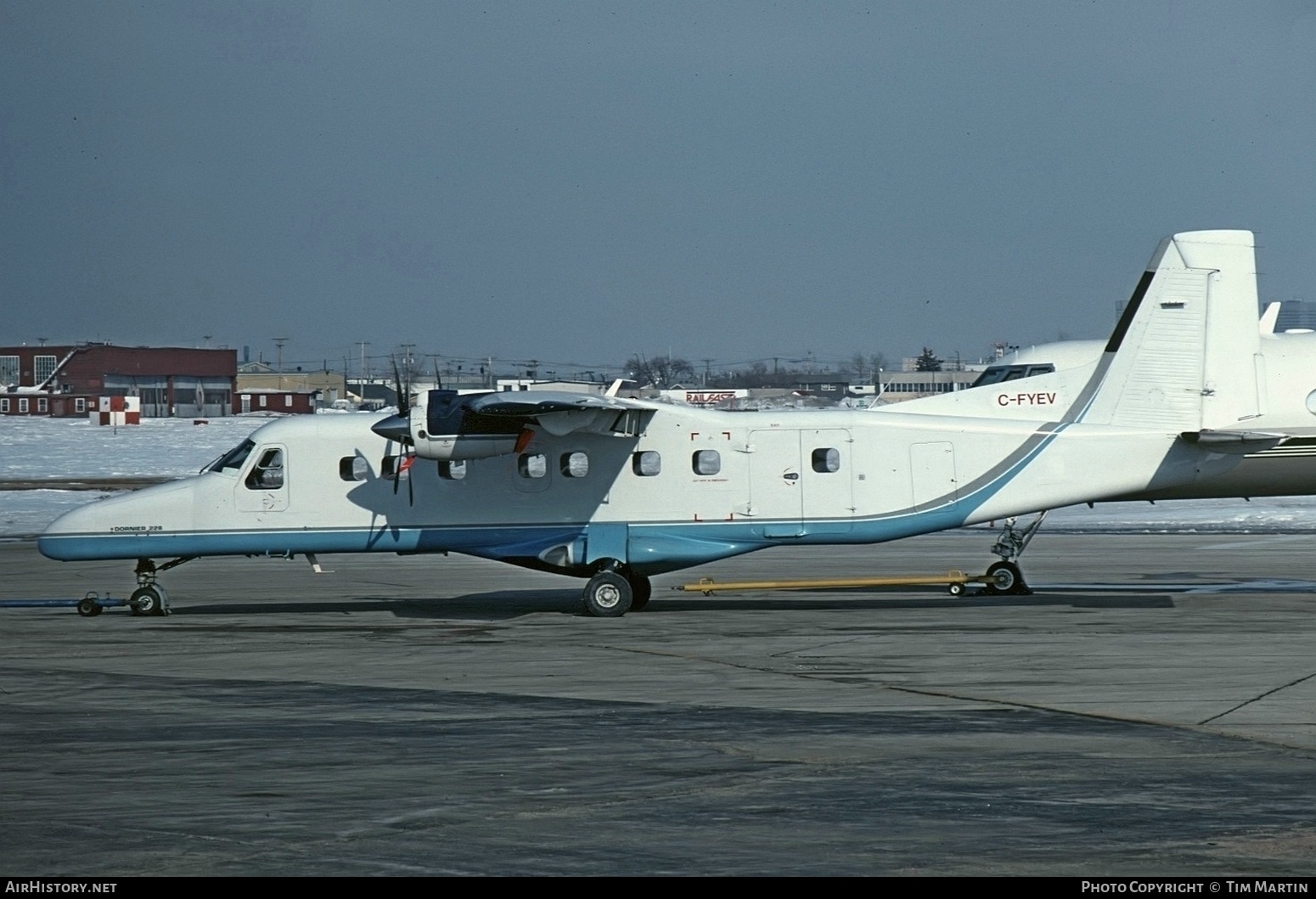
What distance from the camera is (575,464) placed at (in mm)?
20422

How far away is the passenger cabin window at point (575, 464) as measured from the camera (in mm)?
20422

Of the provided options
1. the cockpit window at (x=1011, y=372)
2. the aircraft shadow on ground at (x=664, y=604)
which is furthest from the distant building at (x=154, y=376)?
the aircraft shadow on ground at (x=664, y=604)

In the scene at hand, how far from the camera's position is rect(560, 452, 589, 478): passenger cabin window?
67.0 ft

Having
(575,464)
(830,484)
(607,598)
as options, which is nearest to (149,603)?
(575,464)

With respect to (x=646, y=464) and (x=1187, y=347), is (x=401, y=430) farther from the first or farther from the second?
(x=1187, y=347)

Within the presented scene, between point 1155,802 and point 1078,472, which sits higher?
point 1078,472

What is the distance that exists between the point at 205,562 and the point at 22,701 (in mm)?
17948

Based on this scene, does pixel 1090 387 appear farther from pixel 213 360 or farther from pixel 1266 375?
pixel 213 360

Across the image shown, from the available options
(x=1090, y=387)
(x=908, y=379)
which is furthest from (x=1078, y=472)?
(x=908, y=379)

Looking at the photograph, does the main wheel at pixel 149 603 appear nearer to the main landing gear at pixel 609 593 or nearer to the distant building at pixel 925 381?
the main landing gear at pixel 609 593

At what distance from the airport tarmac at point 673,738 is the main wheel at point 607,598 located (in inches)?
13.3

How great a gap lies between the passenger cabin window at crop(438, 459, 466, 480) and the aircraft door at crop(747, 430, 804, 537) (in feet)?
12.9

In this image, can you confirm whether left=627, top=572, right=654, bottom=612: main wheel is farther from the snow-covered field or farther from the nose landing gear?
the snow-covered field
